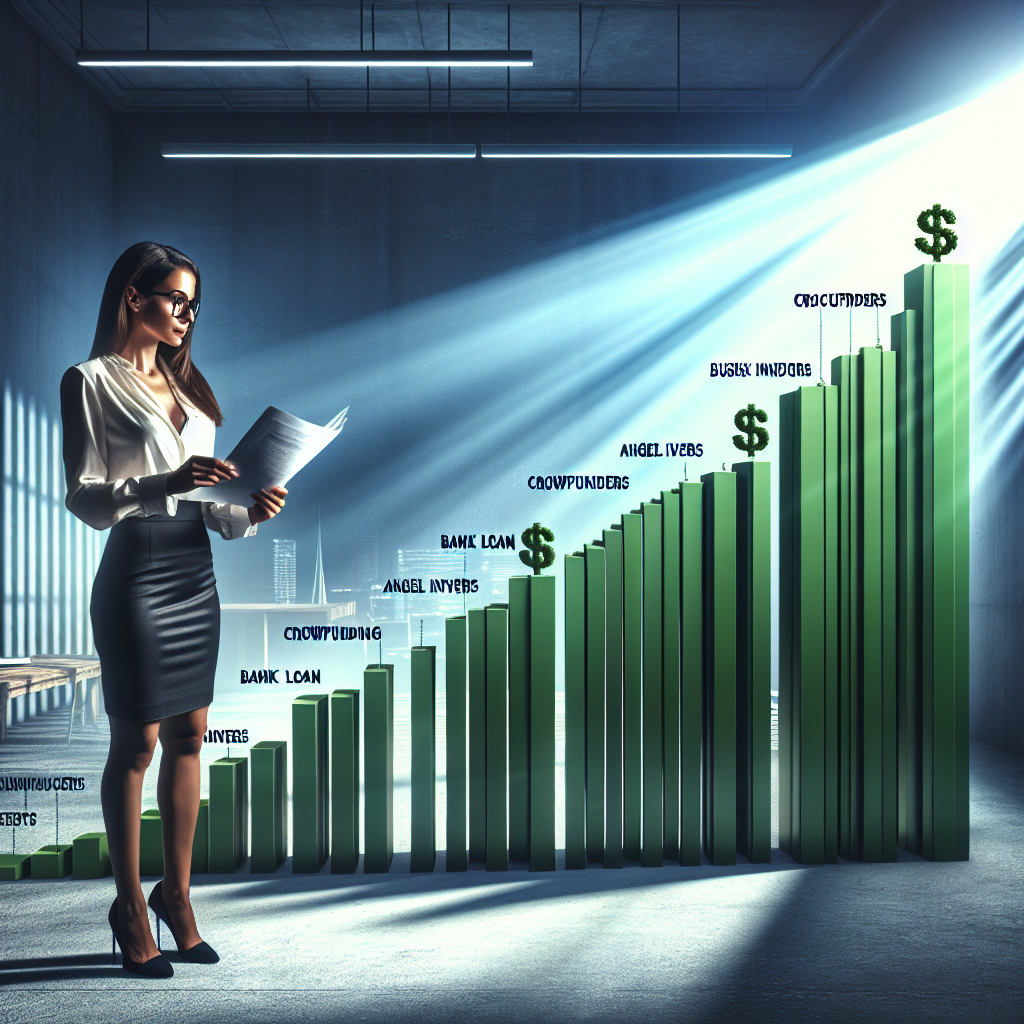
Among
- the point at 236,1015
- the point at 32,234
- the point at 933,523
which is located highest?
the point at 32,234

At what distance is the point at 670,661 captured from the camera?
104 inches

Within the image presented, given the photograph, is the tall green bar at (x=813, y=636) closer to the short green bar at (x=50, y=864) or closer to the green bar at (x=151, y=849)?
the green bar at (x=151, y=849)

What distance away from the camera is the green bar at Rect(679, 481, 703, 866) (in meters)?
2.62

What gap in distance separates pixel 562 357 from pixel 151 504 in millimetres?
5122

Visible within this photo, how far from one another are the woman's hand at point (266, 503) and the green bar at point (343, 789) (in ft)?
2.55

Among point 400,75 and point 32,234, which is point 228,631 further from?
point 400,75

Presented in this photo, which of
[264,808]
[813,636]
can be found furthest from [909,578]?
[264,808]

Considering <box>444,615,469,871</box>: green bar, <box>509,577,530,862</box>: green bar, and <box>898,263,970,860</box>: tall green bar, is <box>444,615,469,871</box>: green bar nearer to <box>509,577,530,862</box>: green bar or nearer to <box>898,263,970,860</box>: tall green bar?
<box>509,577,530,862</box>: green bar

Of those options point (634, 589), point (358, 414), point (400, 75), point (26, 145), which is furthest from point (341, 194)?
point (634, 589)

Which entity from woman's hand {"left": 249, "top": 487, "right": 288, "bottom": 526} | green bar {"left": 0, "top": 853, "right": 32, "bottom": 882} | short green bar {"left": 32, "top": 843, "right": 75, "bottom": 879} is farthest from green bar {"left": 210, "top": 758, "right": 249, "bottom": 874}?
woman's hand {"left": 249, "top": 487, "right": 288, "bottom": 526}

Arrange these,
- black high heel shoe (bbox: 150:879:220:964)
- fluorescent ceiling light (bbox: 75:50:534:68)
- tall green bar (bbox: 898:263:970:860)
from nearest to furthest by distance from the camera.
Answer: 1. black high heel shoe (bbox: 150:879:220:964)
2. tall green bar (bbox: 898:263:970:860)
3. fluorescent ceiling light (bbox: 75:50:534:68)

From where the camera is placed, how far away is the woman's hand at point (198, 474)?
1743 mm

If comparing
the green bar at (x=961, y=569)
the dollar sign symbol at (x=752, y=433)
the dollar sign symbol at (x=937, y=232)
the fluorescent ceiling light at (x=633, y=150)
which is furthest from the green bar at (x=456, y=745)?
the fluorescent ceiling light at (x=633, y=150)

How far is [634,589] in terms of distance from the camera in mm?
2654
